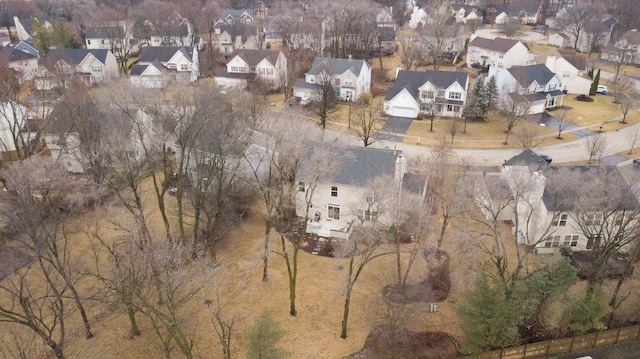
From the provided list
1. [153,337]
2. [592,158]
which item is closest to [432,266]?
[153,337]

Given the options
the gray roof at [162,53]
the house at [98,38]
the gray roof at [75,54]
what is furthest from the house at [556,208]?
the house at [98,38]

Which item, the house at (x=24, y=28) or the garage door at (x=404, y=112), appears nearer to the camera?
the garage door at (x=404, y=112)

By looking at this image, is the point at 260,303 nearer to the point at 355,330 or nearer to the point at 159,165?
the point at 355,330

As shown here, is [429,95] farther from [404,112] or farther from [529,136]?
[529,136]

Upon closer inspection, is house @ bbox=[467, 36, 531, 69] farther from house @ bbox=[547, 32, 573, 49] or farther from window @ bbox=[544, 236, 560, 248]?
window @ bbox=[544, 236, 560, 248]

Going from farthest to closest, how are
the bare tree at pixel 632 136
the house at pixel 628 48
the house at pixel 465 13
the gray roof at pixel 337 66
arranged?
the house at pixel 465 13 → the house at pixel 628 48 → the gray roof at pixel 337 66 → the bare tree at pixel 632 136

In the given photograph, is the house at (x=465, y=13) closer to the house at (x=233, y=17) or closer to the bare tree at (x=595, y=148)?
the house at (x=233, y=17)
